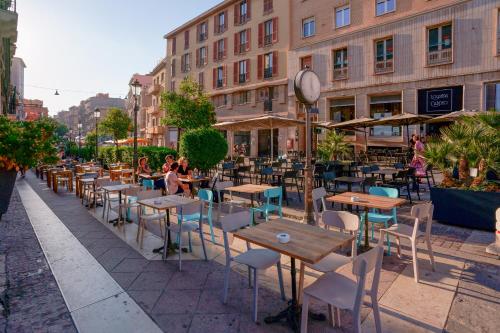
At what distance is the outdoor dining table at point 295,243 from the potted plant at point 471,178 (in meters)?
4.13

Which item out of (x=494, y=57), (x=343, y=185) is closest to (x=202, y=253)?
(x=343, y=185)

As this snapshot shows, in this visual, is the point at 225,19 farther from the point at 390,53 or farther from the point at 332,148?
the point at 332,148

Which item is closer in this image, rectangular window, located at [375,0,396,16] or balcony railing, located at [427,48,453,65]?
balcony railing, located at [427,48,453,65]

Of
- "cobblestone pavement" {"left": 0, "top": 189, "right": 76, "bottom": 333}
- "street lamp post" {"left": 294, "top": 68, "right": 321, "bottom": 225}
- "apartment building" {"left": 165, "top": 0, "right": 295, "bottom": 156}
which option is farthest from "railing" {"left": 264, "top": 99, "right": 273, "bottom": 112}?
"cobblestone pavement" {"left": 0, "top": 189, "right": 76, "bottom": 333}

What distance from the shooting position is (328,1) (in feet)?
70.0

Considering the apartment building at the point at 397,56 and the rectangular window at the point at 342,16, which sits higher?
the rectangular window at the point at 342,16

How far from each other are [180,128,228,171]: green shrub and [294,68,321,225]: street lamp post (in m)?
4.99

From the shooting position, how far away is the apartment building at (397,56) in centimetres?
1583

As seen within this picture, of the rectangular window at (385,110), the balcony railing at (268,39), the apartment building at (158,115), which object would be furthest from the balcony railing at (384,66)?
the apartment building at (158,115)

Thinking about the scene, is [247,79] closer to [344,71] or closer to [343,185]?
[344,71]

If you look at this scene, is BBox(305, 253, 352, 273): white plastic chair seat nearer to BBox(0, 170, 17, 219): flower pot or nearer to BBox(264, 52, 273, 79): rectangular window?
BBox(0, 170, 17, 219): flower pot

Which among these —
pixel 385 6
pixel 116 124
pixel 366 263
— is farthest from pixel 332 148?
pixel 116 124

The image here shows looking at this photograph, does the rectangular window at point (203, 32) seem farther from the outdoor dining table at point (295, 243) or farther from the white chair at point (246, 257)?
the outdoor dining table at point (295, 243)

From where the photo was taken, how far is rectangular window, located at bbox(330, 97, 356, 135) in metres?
21.1
